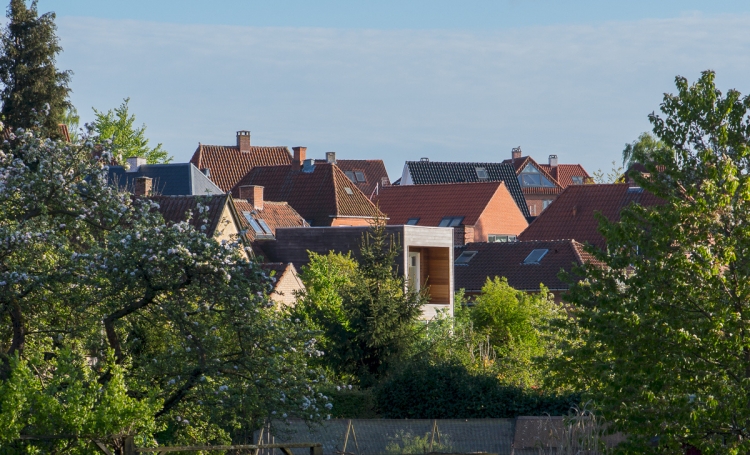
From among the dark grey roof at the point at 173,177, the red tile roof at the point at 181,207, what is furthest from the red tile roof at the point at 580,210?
the red tile roof at the point at 181,207

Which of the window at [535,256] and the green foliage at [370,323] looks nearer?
the green foliage at [370,323]

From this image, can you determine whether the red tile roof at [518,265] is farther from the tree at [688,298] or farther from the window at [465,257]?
the tree at [688,298]

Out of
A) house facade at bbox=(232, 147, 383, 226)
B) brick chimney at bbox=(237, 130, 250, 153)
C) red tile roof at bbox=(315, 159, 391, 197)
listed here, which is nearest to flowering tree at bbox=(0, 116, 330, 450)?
house facade at bbox=(232, 147, 383, 226)

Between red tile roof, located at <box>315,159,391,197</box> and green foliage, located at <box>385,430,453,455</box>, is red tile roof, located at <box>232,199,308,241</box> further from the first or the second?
red tile roof, located at <box>315,159,391,197</box>

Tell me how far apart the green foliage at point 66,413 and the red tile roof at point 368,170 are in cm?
7875

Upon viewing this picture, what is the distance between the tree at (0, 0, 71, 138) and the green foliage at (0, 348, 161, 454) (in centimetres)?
3016

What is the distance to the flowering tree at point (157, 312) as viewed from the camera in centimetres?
1365

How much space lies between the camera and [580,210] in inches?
2303

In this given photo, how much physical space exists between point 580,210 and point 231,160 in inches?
1017

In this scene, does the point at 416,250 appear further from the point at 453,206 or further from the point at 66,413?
the point at 66,413

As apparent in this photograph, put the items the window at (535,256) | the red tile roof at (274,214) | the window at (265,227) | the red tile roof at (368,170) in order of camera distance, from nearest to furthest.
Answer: the window at (535,256) < the window at (265,227) < the red tile roof at (274,214) < the red tile roof at (368,170)

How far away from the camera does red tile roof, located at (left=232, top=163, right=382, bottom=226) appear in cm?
5731

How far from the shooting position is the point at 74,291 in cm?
1429

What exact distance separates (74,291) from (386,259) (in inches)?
521
